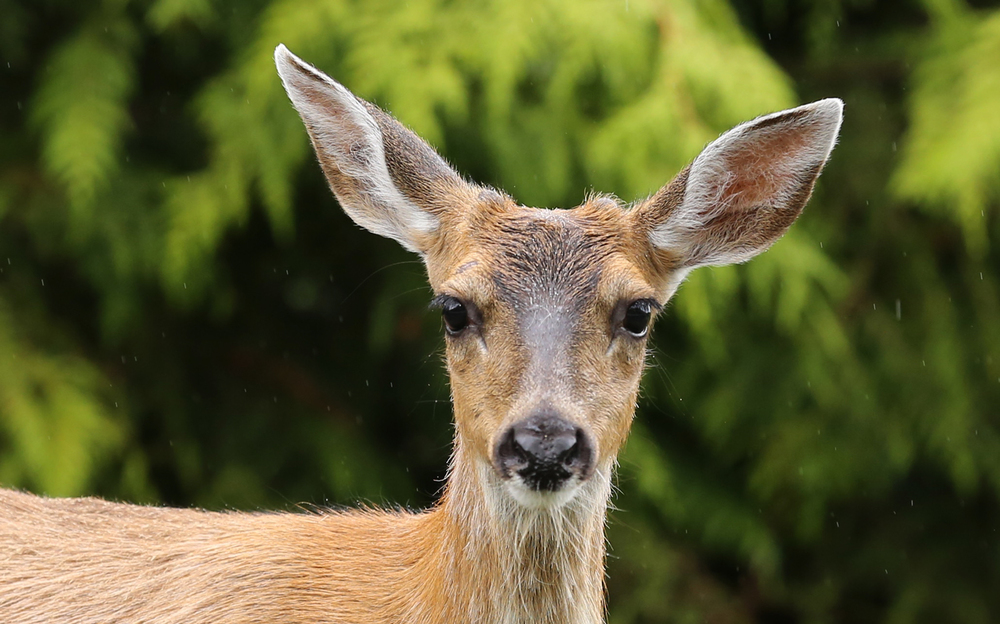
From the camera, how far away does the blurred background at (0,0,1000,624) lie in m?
6.14

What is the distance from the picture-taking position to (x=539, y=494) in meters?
3.18

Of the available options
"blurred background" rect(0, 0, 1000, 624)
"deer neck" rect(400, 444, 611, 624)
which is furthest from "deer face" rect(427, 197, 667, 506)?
"blurred background" rect(0, 0, 1000, 624)

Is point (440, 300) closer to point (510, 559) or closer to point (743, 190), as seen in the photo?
point (510, 559)

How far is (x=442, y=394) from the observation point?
711cm

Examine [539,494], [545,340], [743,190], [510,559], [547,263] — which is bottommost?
[510,559]

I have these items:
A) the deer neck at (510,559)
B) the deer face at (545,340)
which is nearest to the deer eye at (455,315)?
the deer face at (545,340)

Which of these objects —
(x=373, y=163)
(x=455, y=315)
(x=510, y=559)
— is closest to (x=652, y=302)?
(x=455, y=315)

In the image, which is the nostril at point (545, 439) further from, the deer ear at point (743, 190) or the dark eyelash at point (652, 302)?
the deer ear at point (743, 190)

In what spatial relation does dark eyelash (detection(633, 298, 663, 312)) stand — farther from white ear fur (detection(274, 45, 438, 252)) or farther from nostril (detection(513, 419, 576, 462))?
white ear fur (detection(274, 45, 438, 252))

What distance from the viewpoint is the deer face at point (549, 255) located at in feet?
10.7

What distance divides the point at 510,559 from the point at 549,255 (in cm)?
87

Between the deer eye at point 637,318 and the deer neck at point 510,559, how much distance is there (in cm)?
42

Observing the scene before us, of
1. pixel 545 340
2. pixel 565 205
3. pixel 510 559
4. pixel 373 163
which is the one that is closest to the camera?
pixel 545 340

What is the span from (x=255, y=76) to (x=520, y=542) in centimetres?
354
